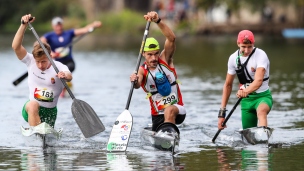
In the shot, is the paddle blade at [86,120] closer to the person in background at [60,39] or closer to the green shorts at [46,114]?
the green shorts at [46,114]

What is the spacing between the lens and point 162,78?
44.3ft

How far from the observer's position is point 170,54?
13578mm

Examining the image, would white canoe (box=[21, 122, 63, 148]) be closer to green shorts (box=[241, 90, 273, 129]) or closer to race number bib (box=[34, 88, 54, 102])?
race number bib (box=[34, 88, 54, 102])

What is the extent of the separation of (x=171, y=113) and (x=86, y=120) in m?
1.47

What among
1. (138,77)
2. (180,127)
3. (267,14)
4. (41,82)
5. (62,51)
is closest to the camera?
(138,77)

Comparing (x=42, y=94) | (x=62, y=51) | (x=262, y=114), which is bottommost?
(x=262, y=114)

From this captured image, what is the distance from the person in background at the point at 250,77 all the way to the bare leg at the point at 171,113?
29.6 inches

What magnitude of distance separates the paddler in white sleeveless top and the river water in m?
0.55

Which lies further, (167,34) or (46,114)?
(46,114)

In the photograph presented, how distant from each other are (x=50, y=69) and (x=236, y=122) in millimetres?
4372

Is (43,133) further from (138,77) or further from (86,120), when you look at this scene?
(138,77)

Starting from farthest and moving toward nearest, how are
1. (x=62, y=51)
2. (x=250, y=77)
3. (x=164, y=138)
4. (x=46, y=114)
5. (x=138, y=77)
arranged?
(x=62, y=51)
(x=46, y=114)
(x=250, y=77)
(x=138, y=77)
(x=164, y=138)

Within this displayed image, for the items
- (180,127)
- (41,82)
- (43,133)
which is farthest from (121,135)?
(180,127)

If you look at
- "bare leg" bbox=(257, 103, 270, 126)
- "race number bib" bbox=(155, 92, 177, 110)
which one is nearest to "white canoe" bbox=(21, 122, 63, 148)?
A: "race number bib" bbox=(155, 92, 177, 110)
